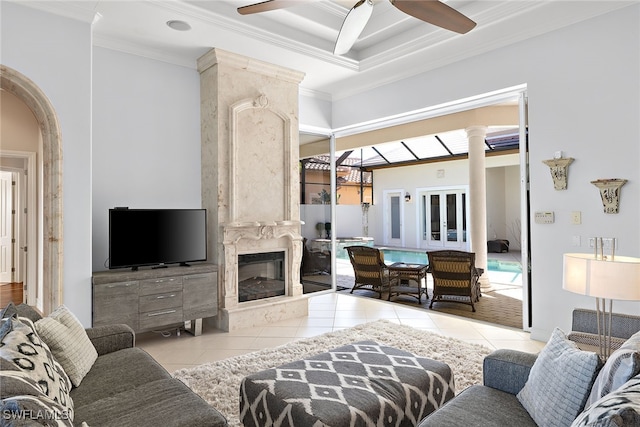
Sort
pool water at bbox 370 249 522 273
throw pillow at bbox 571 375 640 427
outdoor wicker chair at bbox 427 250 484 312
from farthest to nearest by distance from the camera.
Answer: pool water at bbox 370 249 522 273, outdoor wicker chair at bbox 427 250 484 312, throw pillow at bbox 571 375 640 427

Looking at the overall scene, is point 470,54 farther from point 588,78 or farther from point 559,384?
point 559,384

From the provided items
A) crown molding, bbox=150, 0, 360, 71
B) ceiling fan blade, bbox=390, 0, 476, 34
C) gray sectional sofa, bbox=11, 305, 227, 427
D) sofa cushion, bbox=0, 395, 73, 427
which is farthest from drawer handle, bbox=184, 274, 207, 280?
ceiling fan blade, bbox=390, 0, 476, 34

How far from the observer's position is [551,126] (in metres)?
3.93

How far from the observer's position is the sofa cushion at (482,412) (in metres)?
1.67

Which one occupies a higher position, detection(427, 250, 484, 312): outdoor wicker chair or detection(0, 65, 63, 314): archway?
detection(0, 65, 63, 314): archway

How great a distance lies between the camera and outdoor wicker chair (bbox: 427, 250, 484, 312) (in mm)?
5309

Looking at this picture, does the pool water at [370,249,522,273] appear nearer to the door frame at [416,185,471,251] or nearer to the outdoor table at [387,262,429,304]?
the door frame at [416,185,471,251]

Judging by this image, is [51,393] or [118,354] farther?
[118,354]

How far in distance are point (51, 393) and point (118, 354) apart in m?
0.95

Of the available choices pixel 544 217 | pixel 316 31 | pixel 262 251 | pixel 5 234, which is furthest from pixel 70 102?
pixel 5 234

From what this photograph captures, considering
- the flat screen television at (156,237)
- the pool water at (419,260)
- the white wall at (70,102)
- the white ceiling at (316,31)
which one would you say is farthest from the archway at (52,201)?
the pool water at (419,260)

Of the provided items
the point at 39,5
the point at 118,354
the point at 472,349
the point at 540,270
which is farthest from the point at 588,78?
the point at 39,5

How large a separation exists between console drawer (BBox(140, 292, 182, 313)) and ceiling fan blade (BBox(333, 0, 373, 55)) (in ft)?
9.58

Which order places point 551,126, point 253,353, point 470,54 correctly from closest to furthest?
point 253,353 → point 551,126 → point 470,54
